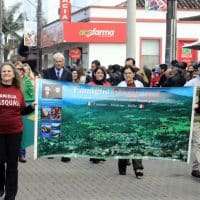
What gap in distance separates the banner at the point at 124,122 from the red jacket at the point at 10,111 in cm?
128

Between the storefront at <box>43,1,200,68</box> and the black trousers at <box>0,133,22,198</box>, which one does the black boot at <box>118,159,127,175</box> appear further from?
the storefront at <box>43,1,200,68</box>

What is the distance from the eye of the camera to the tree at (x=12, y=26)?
206 ft

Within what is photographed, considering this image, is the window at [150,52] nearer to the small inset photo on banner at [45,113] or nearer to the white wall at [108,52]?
the white wall at [108,52]

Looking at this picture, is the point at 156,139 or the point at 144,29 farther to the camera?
the point at 144,29

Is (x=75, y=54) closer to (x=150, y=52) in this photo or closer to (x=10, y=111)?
(x=150, y=52)

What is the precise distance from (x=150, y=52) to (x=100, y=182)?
81.7ft

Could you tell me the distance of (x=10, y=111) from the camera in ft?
26.5

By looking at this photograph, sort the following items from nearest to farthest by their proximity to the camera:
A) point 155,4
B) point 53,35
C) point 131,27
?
point 131,27
point 155,4
point 53,35

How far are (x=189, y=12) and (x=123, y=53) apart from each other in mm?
4617

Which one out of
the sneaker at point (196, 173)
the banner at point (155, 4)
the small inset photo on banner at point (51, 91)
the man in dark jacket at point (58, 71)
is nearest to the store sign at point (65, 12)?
the banner at point (155, 4)

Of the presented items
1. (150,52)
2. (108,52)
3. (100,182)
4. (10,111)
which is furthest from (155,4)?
(10,111)

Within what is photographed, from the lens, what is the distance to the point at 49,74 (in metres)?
12.2

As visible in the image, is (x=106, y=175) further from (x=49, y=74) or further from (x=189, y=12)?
(x=189, y=12)

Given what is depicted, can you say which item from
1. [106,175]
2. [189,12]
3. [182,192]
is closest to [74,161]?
[106,175]
